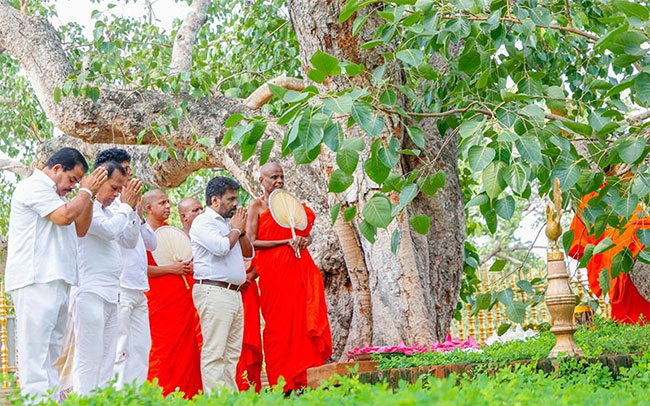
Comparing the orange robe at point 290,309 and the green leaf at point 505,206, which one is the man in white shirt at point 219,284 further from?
the green leaf at point 505,206

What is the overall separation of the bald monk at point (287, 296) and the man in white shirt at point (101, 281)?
5.86ft

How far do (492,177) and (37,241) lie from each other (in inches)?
100

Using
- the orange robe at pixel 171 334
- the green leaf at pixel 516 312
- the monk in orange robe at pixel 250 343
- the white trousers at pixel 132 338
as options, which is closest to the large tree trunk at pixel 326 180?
the monk in orange robe at pixel 250 343

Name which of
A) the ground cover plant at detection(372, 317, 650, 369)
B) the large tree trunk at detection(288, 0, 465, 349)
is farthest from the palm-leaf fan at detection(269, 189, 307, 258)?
the ground cover plant at detection(372, 317, 650, 369)

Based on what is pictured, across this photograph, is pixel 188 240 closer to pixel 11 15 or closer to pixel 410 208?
pixel 410 208

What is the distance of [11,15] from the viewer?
8.02m

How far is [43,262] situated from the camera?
173 inches

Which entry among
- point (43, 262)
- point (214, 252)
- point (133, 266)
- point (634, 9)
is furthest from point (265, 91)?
point (634, 9)

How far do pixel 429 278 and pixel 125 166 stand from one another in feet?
8.39

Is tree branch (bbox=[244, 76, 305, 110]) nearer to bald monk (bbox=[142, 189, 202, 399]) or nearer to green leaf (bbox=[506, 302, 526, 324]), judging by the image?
bald monk (bbox=[142, 189, 202, 399])

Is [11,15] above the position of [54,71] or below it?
above

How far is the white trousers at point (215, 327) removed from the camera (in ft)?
20.2

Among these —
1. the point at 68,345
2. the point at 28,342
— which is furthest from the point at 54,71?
the point at 28,342

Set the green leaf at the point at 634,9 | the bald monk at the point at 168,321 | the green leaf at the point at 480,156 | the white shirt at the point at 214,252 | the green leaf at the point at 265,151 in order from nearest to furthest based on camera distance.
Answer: the green leaf at the point at 634,9 < the green leaf at the point at 480,156 < the green leaf at the point at 265,151 < the white shirt at the point at 214,252 < the bald monk at the point at 168,321
